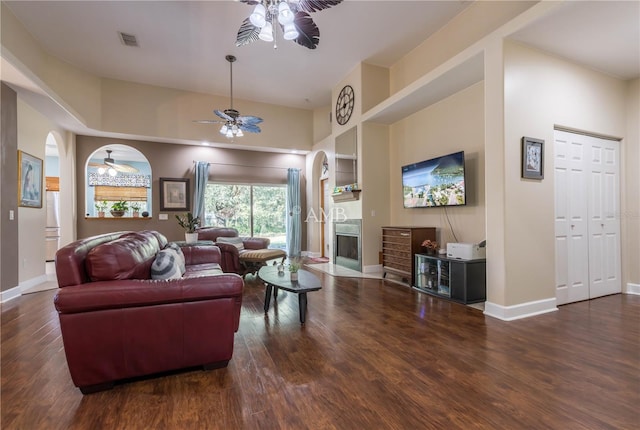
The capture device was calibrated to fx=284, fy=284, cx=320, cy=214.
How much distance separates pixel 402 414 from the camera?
1580 mm

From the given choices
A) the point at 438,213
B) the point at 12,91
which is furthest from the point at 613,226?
the point at 12,91

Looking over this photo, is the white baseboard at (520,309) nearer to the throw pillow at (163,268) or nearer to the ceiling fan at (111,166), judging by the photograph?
the throw pillow at (163,268)

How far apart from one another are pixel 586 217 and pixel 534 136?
147 cm

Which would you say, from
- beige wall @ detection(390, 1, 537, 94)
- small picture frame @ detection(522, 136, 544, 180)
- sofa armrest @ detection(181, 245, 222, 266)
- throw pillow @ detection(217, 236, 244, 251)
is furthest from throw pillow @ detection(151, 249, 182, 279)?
beige wall @ detection(390, 1, 537, 94)

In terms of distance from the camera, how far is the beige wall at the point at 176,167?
20.6 ft

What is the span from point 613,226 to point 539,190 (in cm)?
178

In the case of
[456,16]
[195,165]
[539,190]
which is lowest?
[539,190]

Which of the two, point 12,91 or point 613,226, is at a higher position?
point 12,91

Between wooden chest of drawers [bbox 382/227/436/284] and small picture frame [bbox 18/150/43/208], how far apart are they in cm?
578

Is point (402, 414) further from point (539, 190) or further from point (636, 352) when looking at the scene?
point (539, 190)

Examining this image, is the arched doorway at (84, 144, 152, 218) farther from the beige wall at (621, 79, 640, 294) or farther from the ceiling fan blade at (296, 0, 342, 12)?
the beige wall at (621, 79, 640, 294)

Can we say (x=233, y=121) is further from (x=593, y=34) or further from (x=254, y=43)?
Answer: (x=593, y=34)

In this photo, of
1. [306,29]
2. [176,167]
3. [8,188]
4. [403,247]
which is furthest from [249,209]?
[306,29]

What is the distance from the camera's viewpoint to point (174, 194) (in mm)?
6938
